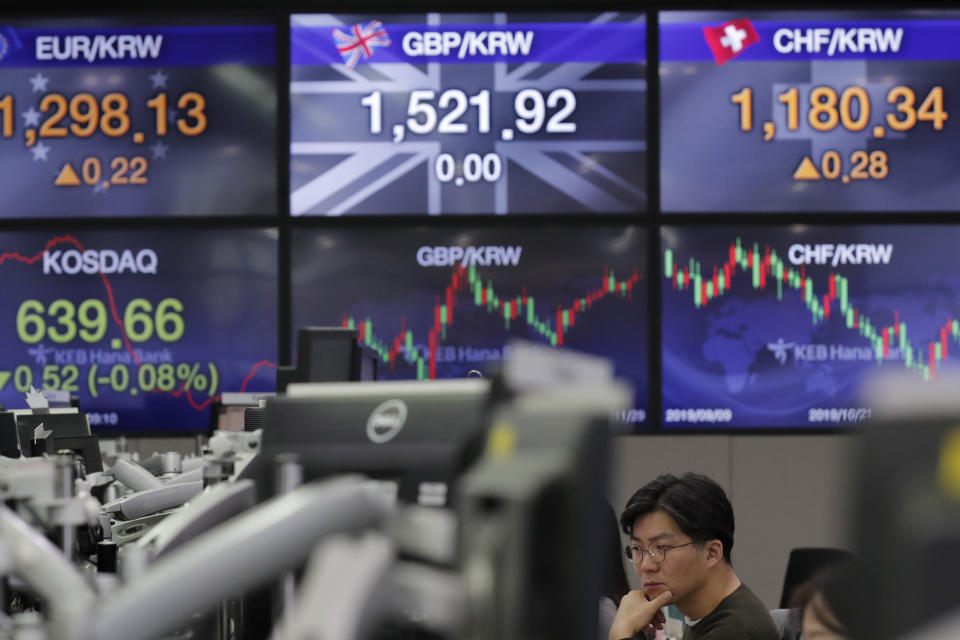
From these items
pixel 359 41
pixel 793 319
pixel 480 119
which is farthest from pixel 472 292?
pixel 793 319

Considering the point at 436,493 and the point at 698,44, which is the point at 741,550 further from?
the point at 436,493

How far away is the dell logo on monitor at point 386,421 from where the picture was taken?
149cm

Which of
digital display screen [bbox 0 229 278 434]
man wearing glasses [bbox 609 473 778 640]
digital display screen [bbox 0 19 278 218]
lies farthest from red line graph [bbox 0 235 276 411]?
man wearing glasses [bbox 609 473 778 640]

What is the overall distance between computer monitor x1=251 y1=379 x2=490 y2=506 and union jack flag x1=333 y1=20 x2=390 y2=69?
3.23 m

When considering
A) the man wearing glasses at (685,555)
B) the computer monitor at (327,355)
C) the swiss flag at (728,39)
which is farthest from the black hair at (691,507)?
the swiss flag at (728,39)

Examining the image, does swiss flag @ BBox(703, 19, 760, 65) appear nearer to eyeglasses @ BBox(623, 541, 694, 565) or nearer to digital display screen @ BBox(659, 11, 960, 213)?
digital display screen @ BBox(659, 11, 960, 213)

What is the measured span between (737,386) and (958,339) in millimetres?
829

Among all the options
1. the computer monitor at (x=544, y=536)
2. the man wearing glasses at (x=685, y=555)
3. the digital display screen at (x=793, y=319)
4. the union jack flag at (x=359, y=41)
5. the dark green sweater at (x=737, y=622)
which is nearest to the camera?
the computer monitor at (x=544, y=536)

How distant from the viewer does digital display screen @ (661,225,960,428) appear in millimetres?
4484

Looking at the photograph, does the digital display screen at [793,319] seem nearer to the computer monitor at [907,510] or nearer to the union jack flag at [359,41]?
the union jack flag at [359,41]

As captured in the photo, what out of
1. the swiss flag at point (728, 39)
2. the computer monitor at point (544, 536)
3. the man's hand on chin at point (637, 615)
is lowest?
the man's hand on chin at point (637, 615)

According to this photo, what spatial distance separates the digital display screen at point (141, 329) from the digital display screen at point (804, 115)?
1589 mm

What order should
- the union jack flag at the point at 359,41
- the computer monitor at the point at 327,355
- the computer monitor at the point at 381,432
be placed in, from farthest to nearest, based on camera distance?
1. the union jack flag at the point at 359,41
2. the computer monitor at the point at 327,355
3. the computer monitor at the point at 381,432

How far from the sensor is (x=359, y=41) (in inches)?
181
